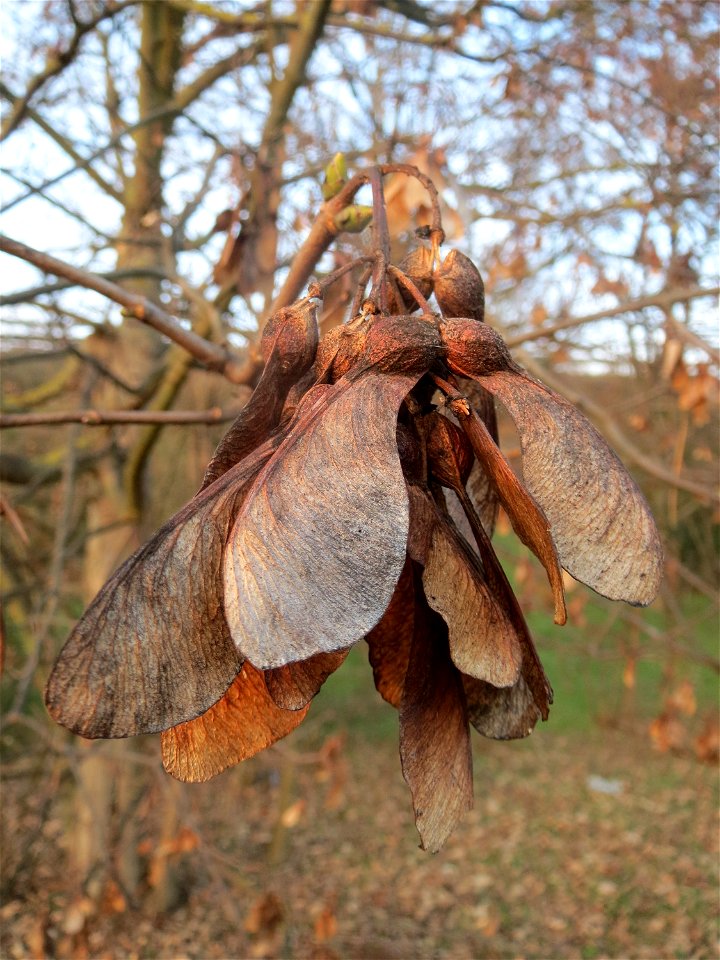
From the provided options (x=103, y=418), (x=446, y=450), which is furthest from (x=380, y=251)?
(x=103, y=418)

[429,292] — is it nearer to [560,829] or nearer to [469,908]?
[469,908]

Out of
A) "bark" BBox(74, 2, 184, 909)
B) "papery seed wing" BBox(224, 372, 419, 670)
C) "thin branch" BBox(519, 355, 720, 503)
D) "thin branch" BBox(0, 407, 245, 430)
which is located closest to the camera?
"papery seed wing" BBox(224, 372, 419, 670)

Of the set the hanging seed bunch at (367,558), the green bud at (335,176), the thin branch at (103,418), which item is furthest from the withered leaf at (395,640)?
the thin branch at (103,418)

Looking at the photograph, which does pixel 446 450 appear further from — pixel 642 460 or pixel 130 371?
pixel 130 371

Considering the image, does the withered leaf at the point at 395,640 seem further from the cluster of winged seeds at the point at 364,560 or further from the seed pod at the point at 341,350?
the seed pod at the point at 341,350

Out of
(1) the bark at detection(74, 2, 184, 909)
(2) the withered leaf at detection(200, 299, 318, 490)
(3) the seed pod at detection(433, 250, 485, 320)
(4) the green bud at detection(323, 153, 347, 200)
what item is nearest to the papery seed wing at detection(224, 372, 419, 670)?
(2) the withered leaf at detection(200, 299, 318, 490)

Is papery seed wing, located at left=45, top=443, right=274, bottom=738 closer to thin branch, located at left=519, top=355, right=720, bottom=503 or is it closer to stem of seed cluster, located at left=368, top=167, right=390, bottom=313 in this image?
stem of seed cluster, located at left=368, top=167, right=390, bottom=313

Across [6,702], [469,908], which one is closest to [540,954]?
[469,908]
